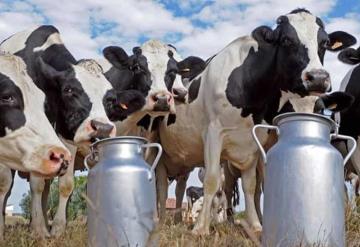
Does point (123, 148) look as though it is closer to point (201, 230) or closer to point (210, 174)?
point (201, 230)

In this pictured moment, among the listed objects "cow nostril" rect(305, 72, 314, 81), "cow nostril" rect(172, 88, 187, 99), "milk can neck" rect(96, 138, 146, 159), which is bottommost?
"milk can neck" rect(96, 138, 146, 159)

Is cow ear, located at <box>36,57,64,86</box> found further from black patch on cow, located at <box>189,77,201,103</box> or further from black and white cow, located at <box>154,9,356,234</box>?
black patch on cow, located at <box>189,77,201,103</box>

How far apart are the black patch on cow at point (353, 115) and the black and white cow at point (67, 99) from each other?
9.51 feet

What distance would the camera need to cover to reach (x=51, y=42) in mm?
8055

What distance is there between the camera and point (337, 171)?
3.79 metres

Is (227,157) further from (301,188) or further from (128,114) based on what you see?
(301,188)

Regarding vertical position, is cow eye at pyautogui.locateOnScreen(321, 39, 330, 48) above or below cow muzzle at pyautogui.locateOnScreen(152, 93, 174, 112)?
above

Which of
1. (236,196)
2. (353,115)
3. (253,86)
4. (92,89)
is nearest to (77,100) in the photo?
(92,89)

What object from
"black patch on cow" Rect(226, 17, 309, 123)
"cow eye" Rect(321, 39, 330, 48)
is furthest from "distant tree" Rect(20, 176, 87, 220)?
"cow eye" Rect(321, 39, 330, 48)

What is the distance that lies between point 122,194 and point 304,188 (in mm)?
1078

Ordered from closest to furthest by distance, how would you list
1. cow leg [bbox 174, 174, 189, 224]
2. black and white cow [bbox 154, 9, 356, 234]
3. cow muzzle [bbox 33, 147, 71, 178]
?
cow muzzle [bbox 33, 147, 71, 178]
black and white cow [bbox 154, 9, 356, 234]
cow leg [bbox 174, 174, 189, 224]

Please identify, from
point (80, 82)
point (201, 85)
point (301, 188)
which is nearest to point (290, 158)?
point (301, 188)

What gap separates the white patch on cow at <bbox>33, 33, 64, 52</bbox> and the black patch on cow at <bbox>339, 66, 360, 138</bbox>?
11.9 ft

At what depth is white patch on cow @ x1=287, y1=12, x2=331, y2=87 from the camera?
6.84m
